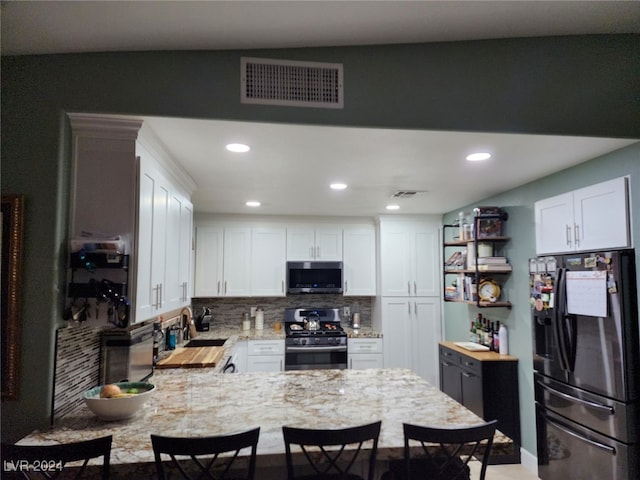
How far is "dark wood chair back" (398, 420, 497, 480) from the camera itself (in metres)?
1.57

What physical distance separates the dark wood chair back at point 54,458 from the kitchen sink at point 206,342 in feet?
8.58

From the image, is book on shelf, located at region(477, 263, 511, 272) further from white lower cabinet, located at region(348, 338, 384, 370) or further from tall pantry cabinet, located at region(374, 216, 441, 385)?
white lower cabinet, located at region(348, 338, 384, 370)

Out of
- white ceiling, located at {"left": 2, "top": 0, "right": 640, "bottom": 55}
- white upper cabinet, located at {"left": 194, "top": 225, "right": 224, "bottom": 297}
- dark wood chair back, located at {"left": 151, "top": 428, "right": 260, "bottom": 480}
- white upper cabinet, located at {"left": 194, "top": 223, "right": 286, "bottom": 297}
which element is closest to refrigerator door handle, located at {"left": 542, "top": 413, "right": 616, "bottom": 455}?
dark wood chair back, located at {"left": 151, "top": 428, "right": 260, "bottom": 480}

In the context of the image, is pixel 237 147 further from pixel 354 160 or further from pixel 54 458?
pixel 54 458

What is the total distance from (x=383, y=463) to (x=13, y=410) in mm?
1764

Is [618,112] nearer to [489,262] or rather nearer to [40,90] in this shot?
[489,262]

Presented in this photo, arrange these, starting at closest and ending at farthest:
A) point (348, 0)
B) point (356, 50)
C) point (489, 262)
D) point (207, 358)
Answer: point (348, 0) < point (356, 50) < point (207, 358) < point (489, 262)

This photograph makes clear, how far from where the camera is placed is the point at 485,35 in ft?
7.00

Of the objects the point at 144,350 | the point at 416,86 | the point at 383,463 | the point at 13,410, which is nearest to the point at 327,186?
the point at 416,86

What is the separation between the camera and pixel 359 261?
511 cm

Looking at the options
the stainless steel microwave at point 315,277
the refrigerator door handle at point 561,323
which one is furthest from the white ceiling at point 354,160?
the stainless steel microwave at point 315,277

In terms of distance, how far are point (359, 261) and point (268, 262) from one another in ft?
3.90

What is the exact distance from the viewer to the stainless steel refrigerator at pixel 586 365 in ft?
7.47

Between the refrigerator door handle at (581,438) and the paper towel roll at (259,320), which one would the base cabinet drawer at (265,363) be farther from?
the refrigerator door handle at (581,438)
